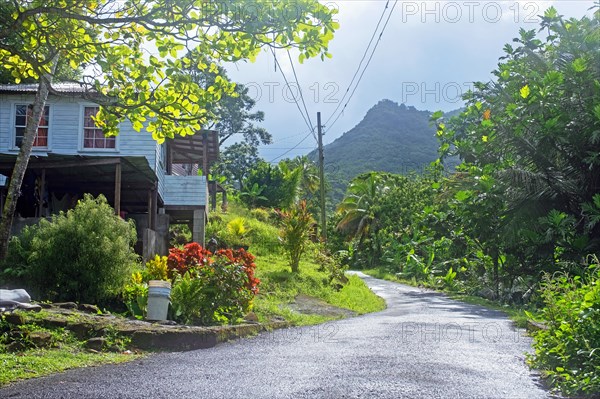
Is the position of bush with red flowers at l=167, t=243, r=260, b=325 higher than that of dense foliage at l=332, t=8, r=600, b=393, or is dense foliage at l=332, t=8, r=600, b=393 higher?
dense foliage at l=332, t=8, r=600, b=393

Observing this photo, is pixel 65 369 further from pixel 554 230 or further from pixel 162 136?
pixel 554 230

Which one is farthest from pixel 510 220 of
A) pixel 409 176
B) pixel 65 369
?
pixel 409 176

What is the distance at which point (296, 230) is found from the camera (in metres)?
20.9

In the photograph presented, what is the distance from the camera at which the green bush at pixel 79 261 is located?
11.4 metres

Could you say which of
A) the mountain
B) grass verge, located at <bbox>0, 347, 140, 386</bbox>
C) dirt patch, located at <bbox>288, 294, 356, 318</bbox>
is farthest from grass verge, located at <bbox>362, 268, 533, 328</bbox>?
the mountain

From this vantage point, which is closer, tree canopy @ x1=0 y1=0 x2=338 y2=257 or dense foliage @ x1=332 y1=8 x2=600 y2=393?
tree canopy @ x1=0 y1=0 x2=338 y2=257

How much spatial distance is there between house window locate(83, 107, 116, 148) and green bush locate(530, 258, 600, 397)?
1757 cm

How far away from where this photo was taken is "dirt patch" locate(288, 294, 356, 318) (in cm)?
1577

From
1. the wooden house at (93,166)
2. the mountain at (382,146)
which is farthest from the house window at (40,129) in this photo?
the mountain at (382,146)

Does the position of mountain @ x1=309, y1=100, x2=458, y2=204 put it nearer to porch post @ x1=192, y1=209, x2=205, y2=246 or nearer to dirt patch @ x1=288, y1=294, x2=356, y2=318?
porch post @ x1=192, y1=209, x2=205, y2=246

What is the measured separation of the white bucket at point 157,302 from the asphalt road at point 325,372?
4.50 feet

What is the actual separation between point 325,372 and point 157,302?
458 cm

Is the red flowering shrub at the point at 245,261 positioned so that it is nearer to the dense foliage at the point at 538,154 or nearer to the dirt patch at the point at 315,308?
the dirt patch at the point at 315,308

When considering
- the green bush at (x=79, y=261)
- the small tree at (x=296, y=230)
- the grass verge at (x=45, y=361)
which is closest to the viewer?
the grass verge at (x=45, y=361)
